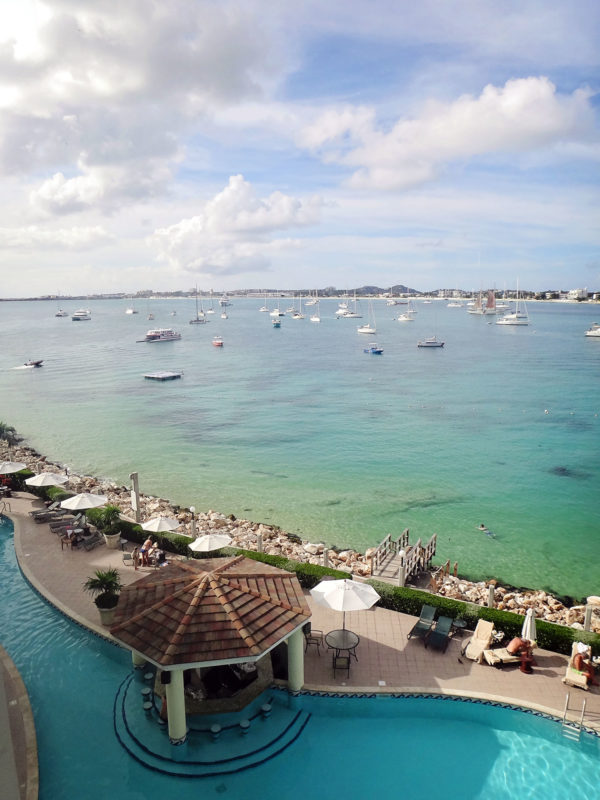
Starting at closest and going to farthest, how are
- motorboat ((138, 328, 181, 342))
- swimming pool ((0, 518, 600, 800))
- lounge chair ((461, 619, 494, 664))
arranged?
swimming pool ((0, 518, 600, 800)) < lounge chair ((461, 619, 494, 664)) < motorboat ((138, 328, 181, 342))

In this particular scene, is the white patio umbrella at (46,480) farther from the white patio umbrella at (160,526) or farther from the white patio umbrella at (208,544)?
the white patio umbrella at (208,544)

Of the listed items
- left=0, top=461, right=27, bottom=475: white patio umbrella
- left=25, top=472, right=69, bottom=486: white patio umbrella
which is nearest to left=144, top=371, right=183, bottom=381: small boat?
left=0, top=461, right=27, bottom=475: white patio umbrella

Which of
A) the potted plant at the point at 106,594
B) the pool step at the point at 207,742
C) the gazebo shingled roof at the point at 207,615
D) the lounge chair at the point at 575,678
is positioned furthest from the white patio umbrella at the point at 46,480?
the lounge chair at the point at 575,678

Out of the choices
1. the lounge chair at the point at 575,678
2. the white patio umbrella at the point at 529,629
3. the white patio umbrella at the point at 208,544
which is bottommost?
the lounge chair at the point at 575,678

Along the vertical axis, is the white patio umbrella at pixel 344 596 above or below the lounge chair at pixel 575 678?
above

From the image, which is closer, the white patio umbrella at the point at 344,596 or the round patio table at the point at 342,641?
the white patio umbrella at the point at 344,596

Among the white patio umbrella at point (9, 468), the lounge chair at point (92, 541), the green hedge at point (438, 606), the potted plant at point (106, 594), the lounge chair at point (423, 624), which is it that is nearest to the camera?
the green hedge at point (438, 606)

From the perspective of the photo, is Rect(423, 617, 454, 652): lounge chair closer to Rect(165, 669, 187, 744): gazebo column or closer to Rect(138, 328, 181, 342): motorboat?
Rect(165, 669, 187, 744): gazebo column
